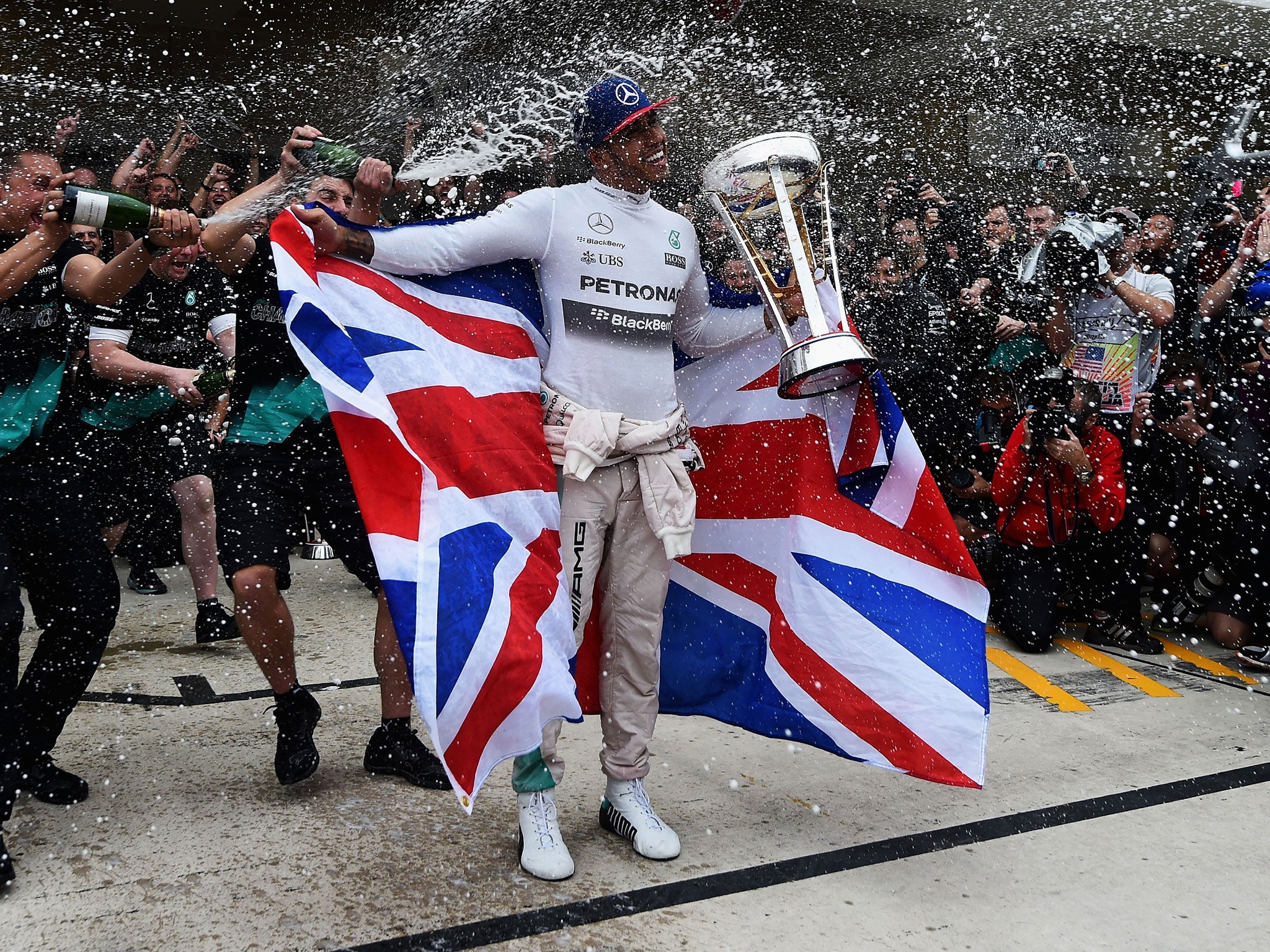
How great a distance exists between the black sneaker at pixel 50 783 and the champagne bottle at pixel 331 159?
5.69 feet

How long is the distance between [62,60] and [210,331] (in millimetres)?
7200

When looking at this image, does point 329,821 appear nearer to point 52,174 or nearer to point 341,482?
point 341,482

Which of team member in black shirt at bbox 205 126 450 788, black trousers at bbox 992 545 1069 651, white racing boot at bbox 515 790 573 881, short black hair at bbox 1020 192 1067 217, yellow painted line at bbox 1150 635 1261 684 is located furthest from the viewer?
short black hair at bbox 1020 192 1067 217

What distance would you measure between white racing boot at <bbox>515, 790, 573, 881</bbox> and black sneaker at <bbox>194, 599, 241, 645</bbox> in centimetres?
237

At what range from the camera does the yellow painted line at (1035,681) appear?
395cm

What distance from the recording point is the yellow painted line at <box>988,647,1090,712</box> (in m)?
3.95

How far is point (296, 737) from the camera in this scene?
9.60ft

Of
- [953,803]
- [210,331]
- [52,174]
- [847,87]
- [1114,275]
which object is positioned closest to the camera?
[52,174]

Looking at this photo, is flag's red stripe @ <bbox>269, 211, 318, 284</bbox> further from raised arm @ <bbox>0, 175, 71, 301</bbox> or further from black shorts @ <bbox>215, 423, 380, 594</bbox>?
black shorts @ <bbox>215, 423, 380, 594</bbox>

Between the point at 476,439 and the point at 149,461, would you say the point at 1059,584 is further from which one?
the point at 149,461

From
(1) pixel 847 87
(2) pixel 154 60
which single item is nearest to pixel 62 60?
(2) pixel 154 60

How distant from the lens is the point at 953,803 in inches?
118

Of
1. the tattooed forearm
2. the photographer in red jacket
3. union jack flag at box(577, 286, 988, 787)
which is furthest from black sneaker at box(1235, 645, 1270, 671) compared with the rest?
the tattooed forearm

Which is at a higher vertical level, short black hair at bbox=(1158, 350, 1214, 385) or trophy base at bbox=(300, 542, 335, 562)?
short black hair at bbox=(1158, 350, 1214, 385)
